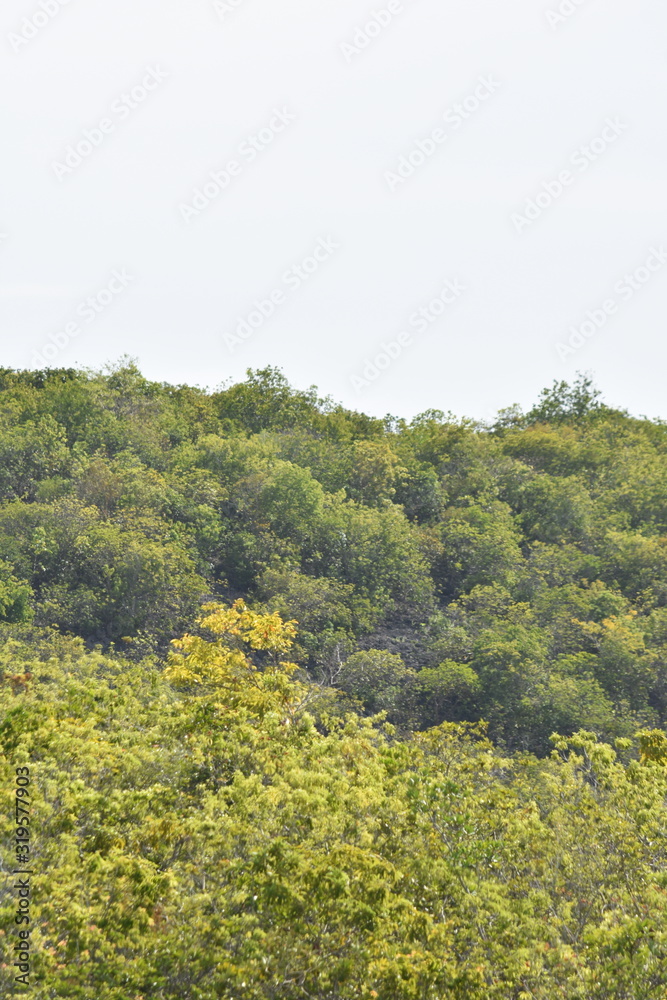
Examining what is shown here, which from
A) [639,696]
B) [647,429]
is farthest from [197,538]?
[647,429]

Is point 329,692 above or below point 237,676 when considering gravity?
above

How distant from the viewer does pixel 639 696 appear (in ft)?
93.2

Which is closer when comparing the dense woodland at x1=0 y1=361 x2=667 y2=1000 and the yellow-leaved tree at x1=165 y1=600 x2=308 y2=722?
the dense woodland at x1=0 y1=361 x2=667 y2=1000

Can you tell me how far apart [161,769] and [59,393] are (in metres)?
31.2

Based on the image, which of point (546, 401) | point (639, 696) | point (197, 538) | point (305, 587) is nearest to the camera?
point (639, 696)

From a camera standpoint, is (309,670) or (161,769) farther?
(309,670)

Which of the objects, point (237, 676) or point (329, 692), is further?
point (329, 692)

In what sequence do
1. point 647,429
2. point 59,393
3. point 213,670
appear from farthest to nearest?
point 647,429
point 59,393
point 213,670

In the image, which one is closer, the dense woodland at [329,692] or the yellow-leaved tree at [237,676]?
the dense woodland at [329,692]

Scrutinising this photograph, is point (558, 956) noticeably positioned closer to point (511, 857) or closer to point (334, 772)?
point (511, 857)

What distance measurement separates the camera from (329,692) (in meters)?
23.5

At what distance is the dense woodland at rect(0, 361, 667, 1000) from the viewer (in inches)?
343

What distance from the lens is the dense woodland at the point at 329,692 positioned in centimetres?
870

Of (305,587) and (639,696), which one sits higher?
(639,696)
